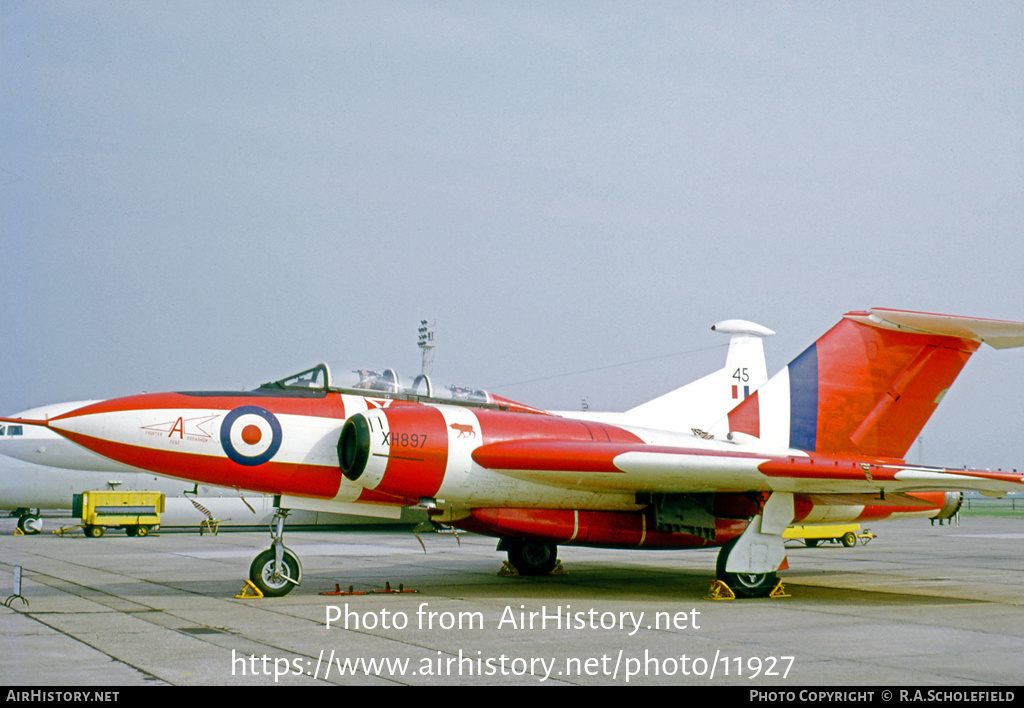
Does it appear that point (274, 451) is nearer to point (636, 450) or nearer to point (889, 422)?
point (636, 450)

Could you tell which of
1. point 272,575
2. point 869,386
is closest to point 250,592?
point 272,575

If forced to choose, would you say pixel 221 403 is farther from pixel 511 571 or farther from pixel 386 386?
pixel 511 571

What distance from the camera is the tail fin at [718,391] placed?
2222cm

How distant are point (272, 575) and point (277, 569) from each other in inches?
3.7

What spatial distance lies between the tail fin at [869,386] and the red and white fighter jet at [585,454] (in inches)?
0.8

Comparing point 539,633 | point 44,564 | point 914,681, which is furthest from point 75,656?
point 44,564

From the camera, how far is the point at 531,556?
1495cm

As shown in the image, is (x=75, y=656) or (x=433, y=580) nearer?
(x=75, y=656)

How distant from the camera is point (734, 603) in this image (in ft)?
37.2

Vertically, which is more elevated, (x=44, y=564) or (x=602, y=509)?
(x=602, y=509)

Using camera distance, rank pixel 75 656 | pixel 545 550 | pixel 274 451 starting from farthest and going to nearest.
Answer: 1. pixel 545 550
2. pixel 274 451
3. pixel 75 656

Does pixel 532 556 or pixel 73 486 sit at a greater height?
pixel 532 556

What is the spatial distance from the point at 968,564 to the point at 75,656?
17477 mm

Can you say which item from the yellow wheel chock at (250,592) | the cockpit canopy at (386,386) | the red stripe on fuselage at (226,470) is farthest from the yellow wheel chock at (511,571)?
the yellow wheel chock at (250,592)
